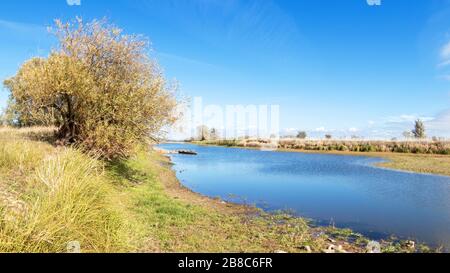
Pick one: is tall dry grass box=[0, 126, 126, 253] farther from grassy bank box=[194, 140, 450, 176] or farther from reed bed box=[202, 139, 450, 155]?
reed bed box=[202, 139, 450, 155]

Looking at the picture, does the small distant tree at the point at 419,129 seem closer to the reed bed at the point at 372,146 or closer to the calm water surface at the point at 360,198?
the reed bed at the point at 372,146

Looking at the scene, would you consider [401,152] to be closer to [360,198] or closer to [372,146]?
[372,146]

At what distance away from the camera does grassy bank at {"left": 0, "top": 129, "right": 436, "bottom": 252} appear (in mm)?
6656

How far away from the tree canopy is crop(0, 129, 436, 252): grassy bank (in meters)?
2.51

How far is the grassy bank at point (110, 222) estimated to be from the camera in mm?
6656

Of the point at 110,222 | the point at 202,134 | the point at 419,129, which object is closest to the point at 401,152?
the point at 419,129

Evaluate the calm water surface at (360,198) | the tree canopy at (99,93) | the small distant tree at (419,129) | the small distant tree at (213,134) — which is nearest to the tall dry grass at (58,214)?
the tree canopy at (99,93)

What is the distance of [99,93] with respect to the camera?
16.4m

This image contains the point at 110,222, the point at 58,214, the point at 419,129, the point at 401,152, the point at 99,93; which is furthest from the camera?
the point at 419,129

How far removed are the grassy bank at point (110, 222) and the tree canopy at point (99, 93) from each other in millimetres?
2506

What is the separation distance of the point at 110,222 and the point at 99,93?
9.93m

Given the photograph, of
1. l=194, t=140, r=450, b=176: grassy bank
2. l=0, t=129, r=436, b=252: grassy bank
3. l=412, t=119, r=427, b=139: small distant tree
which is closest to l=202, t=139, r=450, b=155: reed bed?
l=194, t=140, r=450, b=176: grassy bank

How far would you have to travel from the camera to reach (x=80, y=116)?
17.1m

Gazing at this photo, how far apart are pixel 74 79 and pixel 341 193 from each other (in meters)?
17.6
